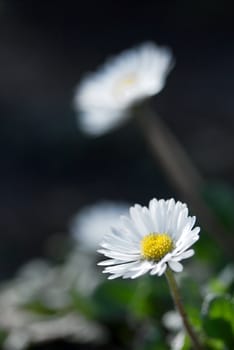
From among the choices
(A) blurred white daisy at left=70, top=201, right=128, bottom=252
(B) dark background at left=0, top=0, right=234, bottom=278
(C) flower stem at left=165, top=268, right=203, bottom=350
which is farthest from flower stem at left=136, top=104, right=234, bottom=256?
(B) dark background at left=0, top=0, right=234, bottom=278

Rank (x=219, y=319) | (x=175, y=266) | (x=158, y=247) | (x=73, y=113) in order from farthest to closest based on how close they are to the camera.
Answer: (x=73, y=113), (x=219, y=319), (x=158, y=247), (x=175, y=266)

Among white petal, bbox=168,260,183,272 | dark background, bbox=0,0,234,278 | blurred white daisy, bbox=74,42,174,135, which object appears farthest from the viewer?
dark background, bbox=0,0,234,278

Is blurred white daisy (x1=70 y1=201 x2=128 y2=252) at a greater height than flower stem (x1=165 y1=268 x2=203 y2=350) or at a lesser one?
greater

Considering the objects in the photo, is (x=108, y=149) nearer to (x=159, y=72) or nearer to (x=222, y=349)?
(x=159, y=72)

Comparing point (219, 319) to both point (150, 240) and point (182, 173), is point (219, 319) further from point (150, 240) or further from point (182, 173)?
point (182, 173)

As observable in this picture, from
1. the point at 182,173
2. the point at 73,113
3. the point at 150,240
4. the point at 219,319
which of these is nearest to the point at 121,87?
the point at 182,173

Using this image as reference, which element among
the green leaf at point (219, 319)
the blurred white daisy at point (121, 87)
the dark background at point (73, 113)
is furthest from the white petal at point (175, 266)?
the dark background at point (73, 113)

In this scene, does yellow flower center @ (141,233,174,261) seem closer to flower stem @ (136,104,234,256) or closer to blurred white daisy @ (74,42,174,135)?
blurred white daisy @ (74,42,174,135)
